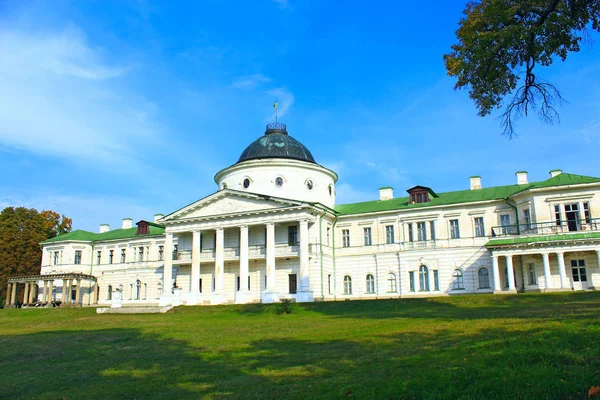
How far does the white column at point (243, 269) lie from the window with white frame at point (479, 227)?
1812 centimetres

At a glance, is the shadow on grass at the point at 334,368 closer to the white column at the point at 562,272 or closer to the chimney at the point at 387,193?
the white column at the point at 562,272

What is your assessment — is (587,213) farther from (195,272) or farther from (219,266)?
(195,272)

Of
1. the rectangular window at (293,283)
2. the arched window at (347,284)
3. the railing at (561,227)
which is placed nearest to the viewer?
the railing at (561,227)

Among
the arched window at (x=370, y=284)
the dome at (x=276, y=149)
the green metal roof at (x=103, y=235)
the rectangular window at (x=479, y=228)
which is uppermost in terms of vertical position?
the dome at (x=276, y=149)

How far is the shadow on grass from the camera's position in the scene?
28.9 ft

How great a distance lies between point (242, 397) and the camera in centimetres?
1017

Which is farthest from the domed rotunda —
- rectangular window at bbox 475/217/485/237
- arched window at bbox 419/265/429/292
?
rectangular window at bbox 475/217/485/237

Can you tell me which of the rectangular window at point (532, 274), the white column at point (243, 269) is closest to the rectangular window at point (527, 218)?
the rectangular window at point (532, 274)

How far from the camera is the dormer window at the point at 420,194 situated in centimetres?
4425

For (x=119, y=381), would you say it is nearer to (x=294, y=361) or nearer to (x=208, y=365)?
(x=208, y=365)

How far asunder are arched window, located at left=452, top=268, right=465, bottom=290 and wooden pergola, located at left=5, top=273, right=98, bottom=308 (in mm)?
37082

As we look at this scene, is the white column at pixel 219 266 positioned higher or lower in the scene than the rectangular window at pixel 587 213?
lower

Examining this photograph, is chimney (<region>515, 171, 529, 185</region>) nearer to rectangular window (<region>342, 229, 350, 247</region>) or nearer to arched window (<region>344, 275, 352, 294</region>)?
rectangular window (<region>342, 229, 350, 247</region>)

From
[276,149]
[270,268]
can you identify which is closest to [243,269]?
[270,268]
